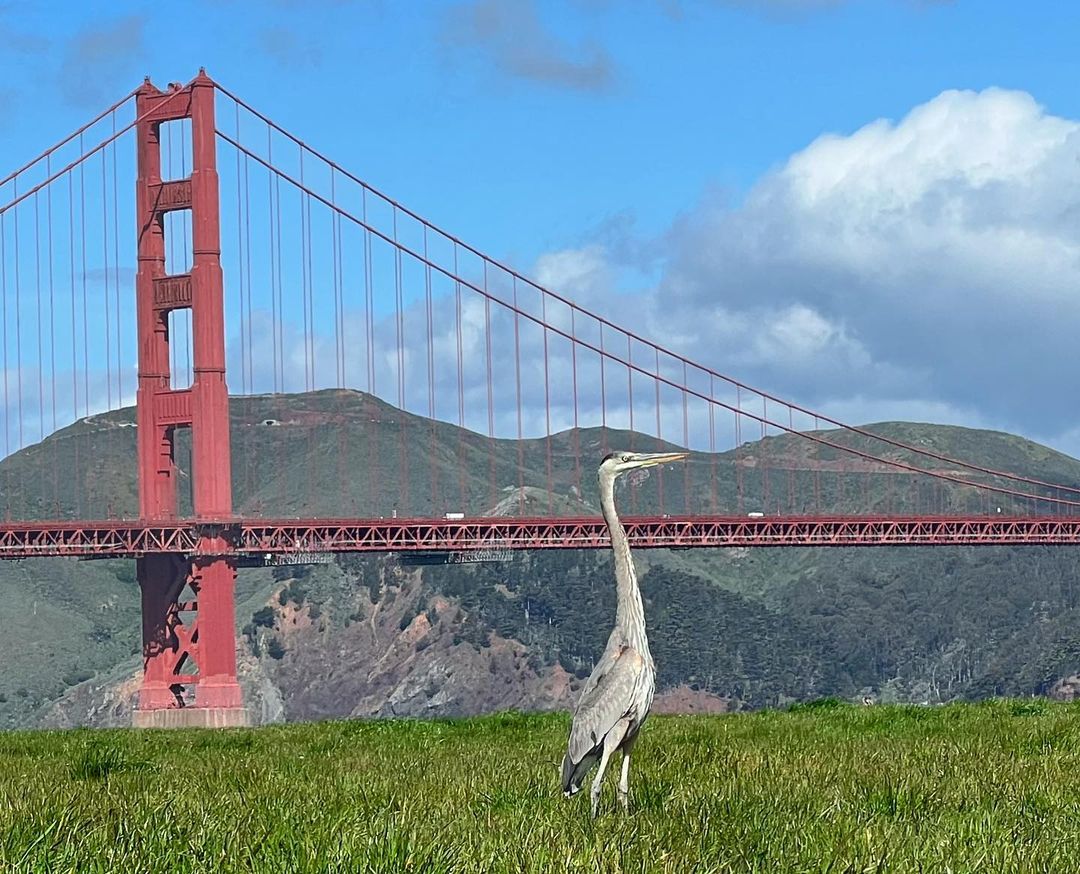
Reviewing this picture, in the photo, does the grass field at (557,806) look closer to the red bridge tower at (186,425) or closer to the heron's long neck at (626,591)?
the heron's long neck at (626,591)

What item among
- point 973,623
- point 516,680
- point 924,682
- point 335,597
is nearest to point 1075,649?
point 924,682

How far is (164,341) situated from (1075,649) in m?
99.2

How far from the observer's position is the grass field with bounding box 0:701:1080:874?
686 cm

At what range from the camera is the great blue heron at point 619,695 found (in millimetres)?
9695

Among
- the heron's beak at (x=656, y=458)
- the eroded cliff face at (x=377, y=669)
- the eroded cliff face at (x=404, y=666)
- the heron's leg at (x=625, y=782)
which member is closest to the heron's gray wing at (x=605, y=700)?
the heron's leg at (x=625, y=782)

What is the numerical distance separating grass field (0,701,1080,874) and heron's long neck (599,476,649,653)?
0.86 meters

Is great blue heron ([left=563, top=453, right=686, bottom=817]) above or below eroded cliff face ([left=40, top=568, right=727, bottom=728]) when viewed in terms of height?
above

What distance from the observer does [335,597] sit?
177500 mm

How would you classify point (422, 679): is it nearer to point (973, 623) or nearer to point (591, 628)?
point (591, 628)

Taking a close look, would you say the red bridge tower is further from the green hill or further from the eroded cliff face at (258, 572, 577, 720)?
the eroded cliff face at (258, 572, 577, 720)

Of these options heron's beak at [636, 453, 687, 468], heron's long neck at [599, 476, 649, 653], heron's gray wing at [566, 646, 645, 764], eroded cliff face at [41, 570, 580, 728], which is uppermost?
heron's beak at [636, 453, 687, 468]

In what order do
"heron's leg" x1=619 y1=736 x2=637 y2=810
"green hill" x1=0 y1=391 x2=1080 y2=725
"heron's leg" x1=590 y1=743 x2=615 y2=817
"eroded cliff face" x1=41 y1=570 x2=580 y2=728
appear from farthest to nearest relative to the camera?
"green hill" x1=0 y1=391 x2=1080 y2=725, "eroded cliff face" x1=41 y1=570 x2=580 y2=728, "heron's leg" x1=619 y1=736 x2=637 y2=810, "heron's leg" x1=590 y1=743 x2=615 y2=817

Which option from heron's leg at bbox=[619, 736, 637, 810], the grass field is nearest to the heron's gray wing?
heron's leg at bbox=[619, 736, 637, 810]

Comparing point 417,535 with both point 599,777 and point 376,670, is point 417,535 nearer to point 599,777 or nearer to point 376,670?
point 599,777
